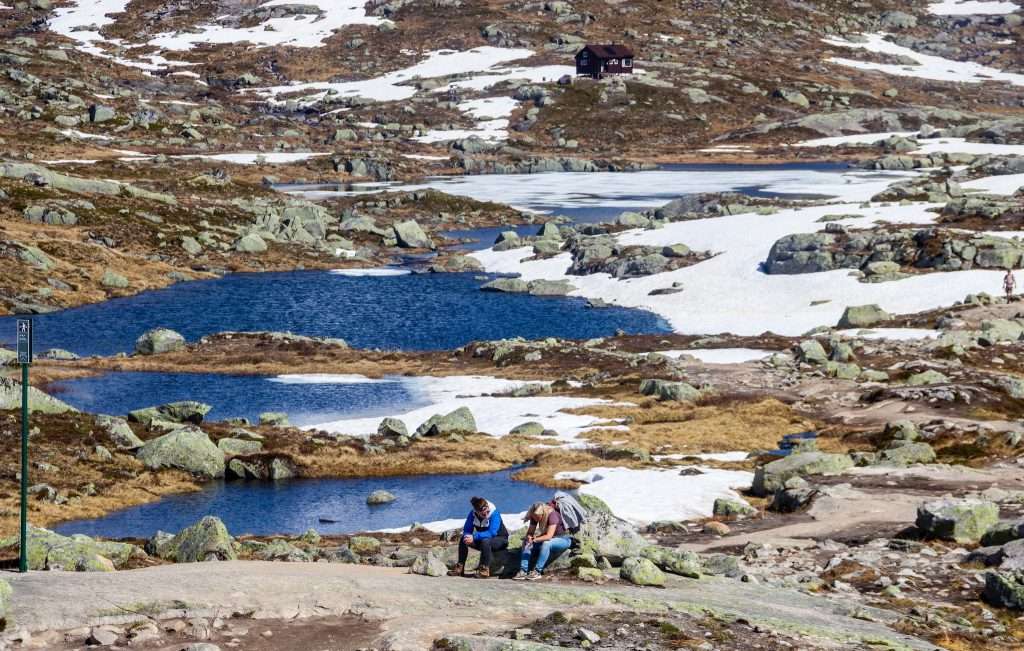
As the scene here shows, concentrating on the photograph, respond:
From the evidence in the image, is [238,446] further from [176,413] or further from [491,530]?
[491,530]

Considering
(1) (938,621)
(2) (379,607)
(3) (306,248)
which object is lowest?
(3) (306,248)

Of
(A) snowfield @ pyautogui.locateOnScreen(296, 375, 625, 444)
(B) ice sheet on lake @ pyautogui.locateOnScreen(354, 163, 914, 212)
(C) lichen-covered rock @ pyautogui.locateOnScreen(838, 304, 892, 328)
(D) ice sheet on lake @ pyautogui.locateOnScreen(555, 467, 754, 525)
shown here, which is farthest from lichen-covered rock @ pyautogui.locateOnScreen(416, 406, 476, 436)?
(B) ice sheet on lake @ pyautogui.locateOnScreen(354, 163, 914, 212)

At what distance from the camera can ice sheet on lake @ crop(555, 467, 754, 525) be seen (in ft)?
152

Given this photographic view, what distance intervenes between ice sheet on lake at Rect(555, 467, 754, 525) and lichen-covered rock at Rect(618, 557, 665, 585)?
15.3 m

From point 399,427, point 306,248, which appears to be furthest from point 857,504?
point 306,248

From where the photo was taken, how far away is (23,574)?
25.9 metres

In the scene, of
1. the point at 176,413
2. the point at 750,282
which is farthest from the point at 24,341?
the point at 750,282

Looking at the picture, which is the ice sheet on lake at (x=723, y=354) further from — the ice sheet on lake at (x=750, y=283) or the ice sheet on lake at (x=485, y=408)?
the ice sheet on lake at (x=485, y=408)

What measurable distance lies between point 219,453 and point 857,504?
2983 centimetres

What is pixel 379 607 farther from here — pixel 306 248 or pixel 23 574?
pixel 306 248

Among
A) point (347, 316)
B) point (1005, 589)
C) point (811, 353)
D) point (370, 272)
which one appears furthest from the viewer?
point (370, 272)

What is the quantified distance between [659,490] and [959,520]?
50.5 ft

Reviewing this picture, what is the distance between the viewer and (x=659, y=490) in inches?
1970

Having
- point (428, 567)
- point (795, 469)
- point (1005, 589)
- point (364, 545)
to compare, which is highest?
point (428, 567)
